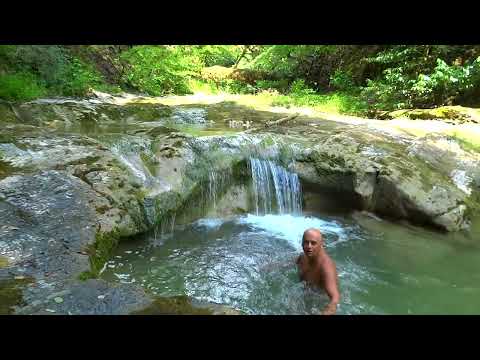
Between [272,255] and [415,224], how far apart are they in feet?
8.36

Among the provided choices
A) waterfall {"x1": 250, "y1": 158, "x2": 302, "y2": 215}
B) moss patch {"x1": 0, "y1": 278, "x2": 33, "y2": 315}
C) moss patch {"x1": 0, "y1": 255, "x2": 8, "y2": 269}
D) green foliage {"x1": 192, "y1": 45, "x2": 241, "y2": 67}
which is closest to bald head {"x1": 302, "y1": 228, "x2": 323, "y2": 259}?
moss patch {"x1": 0, "y1": 278, "x2": 33, "y2": 315}

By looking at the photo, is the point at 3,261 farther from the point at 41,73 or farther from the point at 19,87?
the point at 41,73

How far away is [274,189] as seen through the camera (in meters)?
7.50

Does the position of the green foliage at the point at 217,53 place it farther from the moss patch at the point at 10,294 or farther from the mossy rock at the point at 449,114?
the moss patch at the point at 10,294

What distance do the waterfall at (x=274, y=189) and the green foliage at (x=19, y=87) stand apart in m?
6.31

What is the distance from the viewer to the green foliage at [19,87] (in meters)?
10.3

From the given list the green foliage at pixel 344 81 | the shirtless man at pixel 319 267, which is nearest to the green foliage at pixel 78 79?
the green foliage at pixel 344 81

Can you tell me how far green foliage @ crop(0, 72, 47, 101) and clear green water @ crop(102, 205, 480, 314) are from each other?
633 cm

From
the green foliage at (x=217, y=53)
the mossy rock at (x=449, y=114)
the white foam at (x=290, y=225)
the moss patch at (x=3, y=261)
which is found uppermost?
the green foliage at (x=217, y=53)

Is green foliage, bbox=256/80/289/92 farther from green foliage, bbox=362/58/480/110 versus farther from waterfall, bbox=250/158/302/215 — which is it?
waterfall, bbox=250/158/302/215

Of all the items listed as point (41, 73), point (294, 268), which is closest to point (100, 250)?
point (294, 268)

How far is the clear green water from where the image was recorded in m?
4.52

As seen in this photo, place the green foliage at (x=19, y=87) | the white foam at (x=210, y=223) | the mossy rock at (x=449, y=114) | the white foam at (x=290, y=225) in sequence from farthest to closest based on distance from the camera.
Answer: the green foliage at (x=19, y=87) < the mossy rock at (x=449, y=114) < the white foam at (x=210, y=223) < the white foam at (x=290, y=225)
